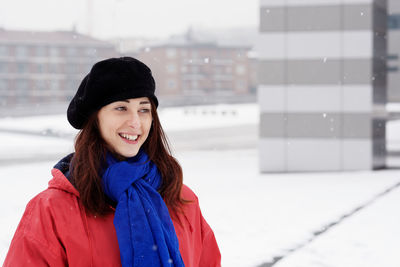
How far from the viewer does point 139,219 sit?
88.2 inches

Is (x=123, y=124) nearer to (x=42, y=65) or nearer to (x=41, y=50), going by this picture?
(x=42, y=65)

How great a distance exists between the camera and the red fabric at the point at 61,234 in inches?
80.1

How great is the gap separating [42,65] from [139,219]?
91956 millimetres

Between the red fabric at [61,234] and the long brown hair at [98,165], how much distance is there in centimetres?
5

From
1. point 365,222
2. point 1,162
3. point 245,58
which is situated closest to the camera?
point 365,222

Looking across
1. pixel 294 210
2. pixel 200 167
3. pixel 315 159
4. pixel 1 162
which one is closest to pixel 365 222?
pixel 294 210

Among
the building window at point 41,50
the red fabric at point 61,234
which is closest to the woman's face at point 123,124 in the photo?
the red fabric at point 61,234

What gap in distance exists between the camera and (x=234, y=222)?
8336 mm

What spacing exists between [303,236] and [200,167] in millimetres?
9189

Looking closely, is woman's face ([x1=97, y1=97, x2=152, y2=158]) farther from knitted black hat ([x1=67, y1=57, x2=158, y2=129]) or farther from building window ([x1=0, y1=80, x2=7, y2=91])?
building window ([x1=0, y1=80, x2=7, y2=91])

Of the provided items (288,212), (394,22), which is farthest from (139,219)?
(394,22)

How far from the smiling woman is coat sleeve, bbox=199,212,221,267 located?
209 mm

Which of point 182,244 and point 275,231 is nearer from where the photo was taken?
point 182,244

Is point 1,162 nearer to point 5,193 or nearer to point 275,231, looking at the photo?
point 5,193
